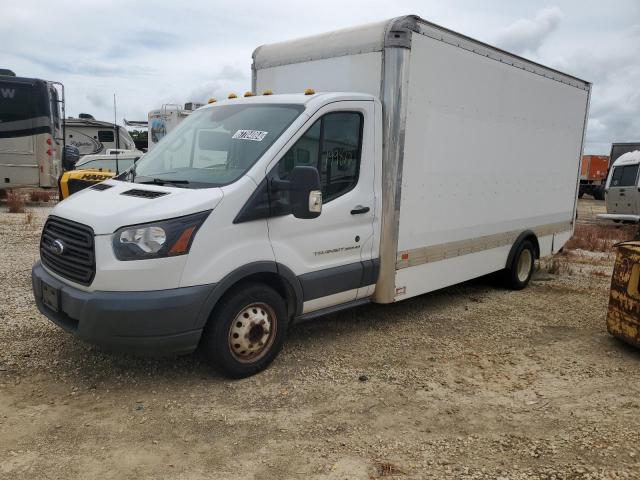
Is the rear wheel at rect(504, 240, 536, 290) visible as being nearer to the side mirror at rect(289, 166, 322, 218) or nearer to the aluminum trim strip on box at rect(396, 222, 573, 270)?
the aluminum trim strip on box at rect(396, 222, 573, 270)

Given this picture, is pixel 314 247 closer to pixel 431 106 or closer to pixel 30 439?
pixel 431 106

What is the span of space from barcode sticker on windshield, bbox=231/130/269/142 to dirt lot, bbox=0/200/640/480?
75.5 inches

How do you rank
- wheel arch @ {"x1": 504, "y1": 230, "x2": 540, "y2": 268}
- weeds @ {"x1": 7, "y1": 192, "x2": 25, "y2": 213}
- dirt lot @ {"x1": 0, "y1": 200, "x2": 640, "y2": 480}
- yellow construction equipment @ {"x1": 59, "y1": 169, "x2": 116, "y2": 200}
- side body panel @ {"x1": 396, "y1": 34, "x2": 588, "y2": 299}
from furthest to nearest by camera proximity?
weeds @ {"x1": 7, "y1": 192, "x2": 25, "y2": 213} < yellow construction equipment @ {"x1": 59, "y1": 169, "x2": 116, "y2": 200} < wheel arch @ {"x1": 504, "y1": 230, "x2": 540, "y2": 268} < side body panel @ {"x1": 396, "y1": 34, "x2": 588, "y2": 299} < dirt lot @ {"x1": 0, "y1": 200, "x2": 640, "y2": 480}

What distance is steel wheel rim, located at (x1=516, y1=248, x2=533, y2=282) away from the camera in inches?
304

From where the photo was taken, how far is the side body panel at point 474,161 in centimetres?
547

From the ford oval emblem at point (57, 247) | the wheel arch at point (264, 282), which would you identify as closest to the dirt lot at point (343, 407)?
the wheel arch at point (264, 282)

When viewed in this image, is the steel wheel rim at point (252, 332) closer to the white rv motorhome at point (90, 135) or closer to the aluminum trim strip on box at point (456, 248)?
the aluminum trim strip on box at point (456, 248)

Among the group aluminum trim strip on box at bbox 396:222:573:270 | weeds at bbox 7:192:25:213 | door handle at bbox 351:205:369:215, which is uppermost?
door handle at bbox 351:205:369:215

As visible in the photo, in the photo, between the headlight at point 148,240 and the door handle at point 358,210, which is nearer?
the headlight at point 148,240

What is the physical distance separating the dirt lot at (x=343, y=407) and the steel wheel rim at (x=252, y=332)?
0.22m

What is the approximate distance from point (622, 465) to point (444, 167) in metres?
3.32

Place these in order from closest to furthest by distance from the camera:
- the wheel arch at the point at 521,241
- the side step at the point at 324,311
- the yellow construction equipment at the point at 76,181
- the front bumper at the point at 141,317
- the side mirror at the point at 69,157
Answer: the front bumper at the point at 141,317, the side step at the point at 324,311, the wheel arch at the point at 521,241, the yellow construction equipment at the point at 76,181, the side mirror at the point at 69,157

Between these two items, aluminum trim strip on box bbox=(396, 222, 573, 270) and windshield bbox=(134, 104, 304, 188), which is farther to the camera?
aluminum trim strip on box bbox=(396, 222, 573, 270)

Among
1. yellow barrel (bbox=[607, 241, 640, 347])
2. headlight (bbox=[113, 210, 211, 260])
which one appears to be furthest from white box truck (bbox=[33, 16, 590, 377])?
yellow barrel (bbox=[607, 241, 640, 347])
